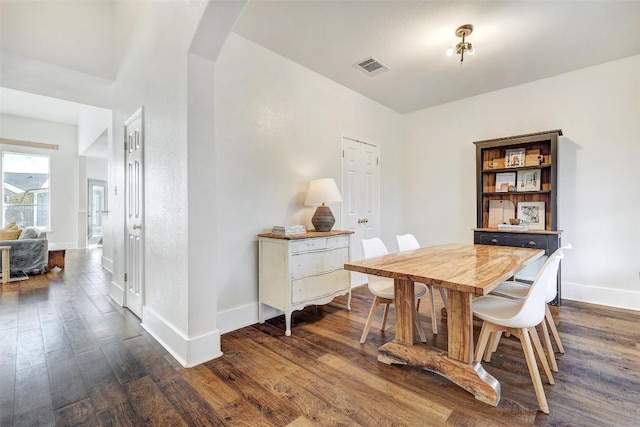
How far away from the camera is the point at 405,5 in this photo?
7.70 feet

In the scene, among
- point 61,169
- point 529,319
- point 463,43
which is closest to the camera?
point 529,319

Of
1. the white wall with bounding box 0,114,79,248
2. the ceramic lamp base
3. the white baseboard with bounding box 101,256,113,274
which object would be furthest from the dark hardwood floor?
the white wall with bounding box 0,114,79,248

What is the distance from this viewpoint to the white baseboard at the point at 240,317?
2569mm

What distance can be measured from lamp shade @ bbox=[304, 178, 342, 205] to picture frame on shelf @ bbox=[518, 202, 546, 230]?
2.53 metres

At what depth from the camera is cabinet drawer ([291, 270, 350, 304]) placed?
103 inches

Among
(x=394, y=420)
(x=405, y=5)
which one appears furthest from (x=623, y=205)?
(x=394, y=420)

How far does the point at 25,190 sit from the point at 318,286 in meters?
8.32

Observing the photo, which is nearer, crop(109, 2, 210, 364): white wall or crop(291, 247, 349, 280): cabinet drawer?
crop(109, 2, 210, 364): white wall

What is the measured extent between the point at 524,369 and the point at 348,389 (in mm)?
1219

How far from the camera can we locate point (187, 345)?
6.53 ft

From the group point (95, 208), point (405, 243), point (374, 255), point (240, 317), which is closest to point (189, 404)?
point (240, 317)

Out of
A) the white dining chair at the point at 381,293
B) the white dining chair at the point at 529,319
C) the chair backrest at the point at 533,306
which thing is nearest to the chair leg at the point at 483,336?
the white dining chair at the point at 529,319

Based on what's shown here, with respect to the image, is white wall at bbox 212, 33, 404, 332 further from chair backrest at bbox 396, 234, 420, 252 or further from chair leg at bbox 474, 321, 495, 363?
chair leg at bbox 474, 321, 495, 363

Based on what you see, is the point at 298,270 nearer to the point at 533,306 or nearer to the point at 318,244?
the point at 318,244
